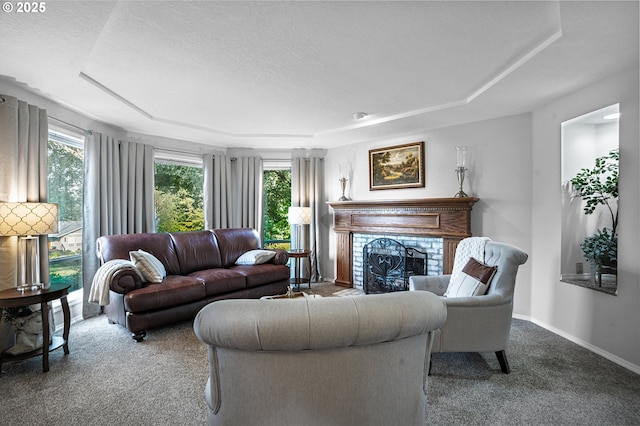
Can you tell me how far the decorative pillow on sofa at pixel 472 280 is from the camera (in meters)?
2.44

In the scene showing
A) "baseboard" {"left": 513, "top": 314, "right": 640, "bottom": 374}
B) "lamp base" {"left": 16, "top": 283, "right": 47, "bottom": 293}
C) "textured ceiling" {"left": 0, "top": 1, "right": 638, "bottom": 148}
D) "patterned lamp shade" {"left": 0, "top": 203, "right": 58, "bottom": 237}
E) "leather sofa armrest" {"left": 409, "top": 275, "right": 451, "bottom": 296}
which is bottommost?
"baseboard" {"left": 513, "top": 314, "right": 640, "bottom": 374}

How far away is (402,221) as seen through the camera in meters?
4.50

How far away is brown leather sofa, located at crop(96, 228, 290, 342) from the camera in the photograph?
3045mm

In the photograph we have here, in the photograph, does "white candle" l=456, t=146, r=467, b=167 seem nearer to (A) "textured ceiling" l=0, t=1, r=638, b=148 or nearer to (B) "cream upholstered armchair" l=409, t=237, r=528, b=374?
(A) "textured ceiling" l=0, t=1, r=638, b=148

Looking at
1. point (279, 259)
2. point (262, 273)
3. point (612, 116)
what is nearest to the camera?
point (612, 116)

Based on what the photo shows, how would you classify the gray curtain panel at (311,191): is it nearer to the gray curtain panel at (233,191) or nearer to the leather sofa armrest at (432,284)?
the gray curtain panel at (233,191)

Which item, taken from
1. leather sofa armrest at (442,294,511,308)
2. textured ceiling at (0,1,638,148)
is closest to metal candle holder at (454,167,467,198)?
textured ceiling at (0,1,638,148)

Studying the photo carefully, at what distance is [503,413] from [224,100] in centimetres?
356

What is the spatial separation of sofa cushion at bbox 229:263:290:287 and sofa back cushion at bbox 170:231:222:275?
1.10 feet

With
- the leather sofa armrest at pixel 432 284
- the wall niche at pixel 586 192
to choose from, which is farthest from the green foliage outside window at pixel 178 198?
the wall niche at pixel 586 192

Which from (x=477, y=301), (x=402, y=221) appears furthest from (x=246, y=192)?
(x=477, y=301)

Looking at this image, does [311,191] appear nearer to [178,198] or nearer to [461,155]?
[178,198]

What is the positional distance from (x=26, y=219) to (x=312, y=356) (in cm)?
273

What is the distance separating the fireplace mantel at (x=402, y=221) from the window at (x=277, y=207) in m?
1.03
